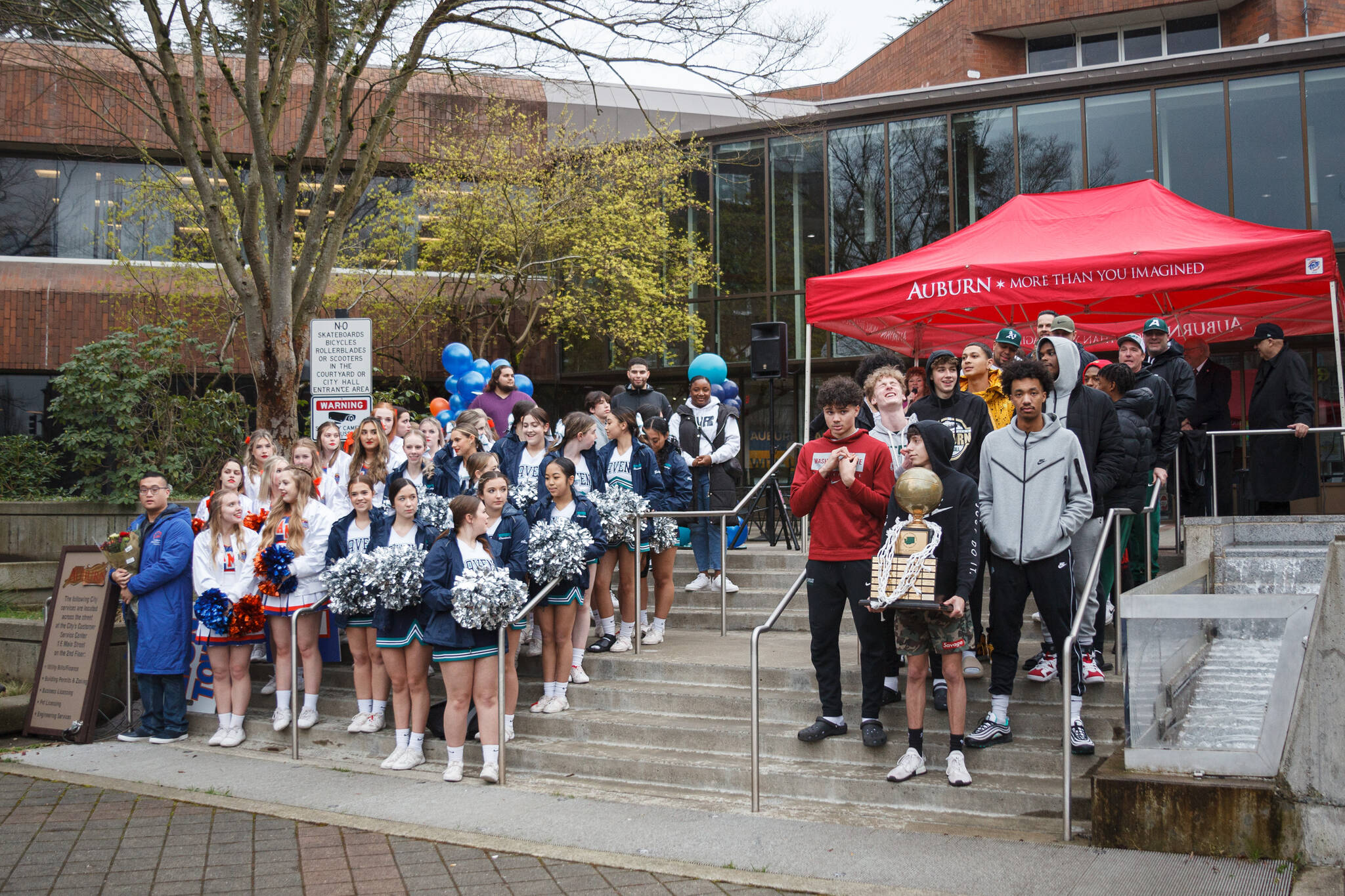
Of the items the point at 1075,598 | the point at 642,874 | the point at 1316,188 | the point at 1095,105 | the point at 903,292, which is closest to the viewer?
the point at 642,874

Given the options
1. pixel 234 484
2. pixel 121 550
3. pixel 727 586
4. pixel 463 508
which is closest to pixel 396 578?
pixel 463 508

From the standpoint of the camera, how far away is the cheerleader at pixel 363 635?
25.4 ft

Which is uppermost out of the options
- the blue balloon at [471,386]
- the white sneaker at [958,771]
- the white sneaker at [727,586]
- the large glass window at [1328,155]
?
the large glass window at [1328,155]

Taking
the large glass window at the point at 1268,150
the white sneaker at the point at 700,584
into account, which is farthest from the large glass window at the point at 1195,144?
the white sneaker at the point at 700,584

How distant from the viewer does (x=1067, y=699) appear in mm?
5387

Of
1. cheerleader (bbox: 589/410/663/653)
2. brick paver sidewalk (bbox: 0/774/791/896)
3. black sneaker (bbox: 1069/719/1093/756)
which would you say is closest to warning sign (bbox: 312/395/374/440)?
cheerleader (bbox: 589/410/663/653)

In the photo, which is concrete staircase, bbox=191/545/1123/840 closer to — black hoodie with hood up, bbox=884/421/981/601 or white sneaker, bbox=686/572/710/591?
white sneaker, bbox=686/572/710/591

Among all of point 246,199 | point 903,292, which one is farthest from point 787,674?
point 246,199

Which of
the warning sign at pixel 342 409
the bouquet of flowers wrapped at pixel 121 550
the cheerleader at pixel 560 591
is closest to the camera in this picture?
the cheerleader at pixel 560 591

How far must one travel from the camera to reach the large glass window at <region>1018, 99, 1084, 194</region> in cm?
1839

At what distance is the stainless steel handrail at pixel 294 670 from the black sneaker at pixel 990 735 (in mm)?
4526

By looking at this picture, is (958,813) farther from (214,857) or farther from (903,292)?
(903,292)

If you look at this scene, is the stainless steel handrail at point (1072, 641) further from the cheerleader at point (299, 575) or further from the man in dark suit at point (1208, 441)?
the cheerleader at point (299, 575)

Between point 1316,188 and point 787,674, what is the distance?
563 inches
